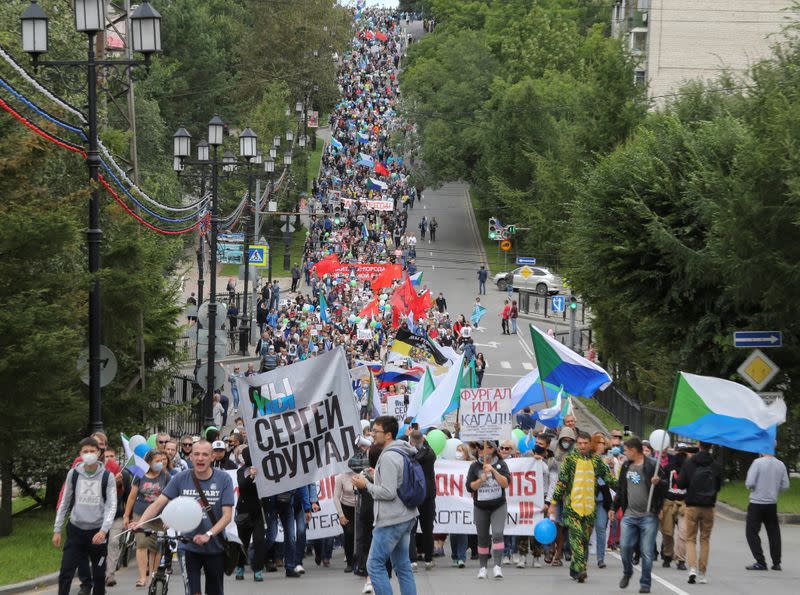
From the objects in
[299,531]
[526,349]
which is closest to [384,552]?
[299,531]

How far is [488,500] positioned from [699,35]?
5685cm

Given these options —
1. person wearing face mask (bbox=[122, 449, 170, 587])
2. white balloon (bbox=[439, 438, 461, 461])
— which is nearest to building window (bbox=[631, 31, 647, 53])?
white balloon (bbox=[439, 438, 461, 461])

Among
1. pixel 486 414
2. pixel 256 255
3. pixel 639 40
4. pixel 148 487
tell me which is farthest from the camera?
pixel 639 40

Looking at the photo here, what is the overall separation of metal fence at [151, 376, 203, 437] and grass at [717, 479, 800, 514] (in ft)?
33.0

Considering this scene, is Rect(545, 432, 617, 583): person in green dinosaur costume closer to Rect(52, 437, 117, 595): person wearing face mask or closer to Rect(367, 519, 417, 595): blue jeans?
Rect(367, 519, 417, 595): blue jeans

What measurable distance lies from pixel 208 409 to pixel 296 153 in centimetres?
5788

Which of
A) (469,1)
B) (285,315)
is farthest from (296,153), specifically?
(469,1)

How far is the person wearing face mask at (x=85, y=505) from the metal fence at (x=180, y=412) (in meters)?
13.0

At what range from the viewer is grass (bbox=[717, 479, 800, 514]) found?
23578mm

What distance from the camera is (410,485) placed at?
11.5 meters

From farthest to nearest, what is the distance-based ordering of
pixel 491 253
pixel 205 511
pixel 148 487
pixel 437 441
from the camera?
1. pixel 491 253
2. pixel 437 441
3. pixel 148 487
4. pixel 205 511

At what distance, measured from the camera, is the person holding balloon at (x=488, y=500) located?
16203mm

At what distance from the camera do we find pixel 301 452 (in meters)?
15.2

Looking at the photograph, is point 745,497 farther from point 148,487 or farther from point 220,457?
point 148,487
